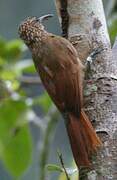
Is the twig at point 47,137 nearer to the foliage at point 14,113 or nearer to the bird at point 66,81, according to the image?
the foliage at point 14,113

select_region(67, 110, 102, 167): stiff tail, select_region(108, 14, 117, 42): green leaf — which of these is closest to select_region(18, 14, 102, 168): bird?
select_region(67, 110, 102, 167): stiff tail

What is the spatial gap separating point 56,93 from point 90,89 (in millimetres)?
222

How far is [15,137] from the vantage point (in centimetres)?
374

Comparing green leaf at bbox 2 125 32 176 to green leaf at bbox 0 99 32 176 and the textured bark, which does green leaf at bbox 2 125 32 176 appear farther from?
the textured bark

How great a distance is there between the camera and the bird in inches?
102

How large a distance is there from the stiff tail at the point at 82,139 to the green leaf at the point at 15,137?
912 mm

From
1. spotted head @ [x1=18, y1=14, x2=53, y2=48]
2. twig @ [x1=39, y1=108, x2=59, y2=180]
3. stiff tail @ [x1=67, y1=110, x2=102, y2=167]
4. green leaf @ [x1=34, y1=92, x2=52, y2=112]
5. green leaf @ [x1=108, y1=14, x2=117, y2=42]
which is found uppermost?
spotted head @ [x1=18, y1=14, x2=53, y2=48]

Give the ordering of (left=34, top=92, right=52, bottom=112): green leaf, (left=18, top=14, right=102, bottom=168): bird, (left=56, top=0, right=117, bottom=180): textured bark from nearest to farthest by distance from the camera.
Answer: (left=56, top=0, right=117, bottom=180): textured bark → (left=18, top=14, right=102, bottom=168): bird → (left=34, top=92, right=52, bottom=112): green leaf

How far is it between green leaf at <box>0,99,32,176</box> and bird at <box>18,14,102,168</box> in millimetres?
503

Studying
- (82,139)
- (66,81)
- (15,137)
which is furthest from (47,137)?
(82,139)

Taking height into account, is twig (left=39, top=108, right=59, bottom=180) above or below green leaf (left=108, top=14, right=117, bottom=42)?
below

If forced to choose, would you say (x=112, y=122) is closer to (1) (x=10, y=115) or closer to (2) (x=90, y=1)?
(2) (x=90, y=1)

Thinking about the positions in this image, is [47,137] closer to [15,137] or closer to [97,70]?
[15,137]

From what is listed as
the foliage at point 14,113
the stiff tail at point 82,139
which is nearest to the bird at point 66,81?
the stiff tail at point 82,139
